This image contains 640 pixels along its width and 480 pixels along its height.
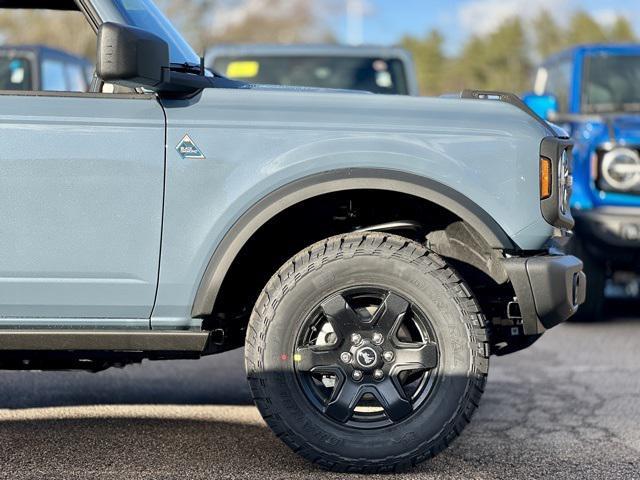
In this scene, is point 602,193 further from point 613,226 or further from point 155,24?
point 155,24

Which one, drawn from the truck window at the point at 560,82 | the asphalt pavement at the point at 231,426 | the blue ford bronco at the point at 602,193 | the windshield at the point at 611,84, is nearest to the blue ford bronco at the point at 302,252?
the asphalt pavement at the point at 231,426

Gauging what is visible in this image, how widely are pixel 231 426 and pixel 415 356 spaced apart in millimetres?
1225

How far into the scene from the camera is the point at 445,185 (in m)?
3.96

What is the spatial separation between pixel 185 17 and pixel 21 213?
35080 mm

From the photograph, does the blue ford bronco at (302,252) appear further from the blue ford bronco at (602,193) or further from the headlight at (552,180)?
the blue ford bronco at (602,193)

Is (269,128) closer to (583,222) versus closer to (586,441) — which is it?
(586,441)

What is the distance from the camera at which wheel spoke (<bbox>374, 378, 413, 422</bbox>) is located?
3.97m

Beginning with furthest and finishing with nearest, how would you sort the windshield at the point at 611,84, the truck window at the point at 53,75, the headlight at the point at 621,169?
the truck window at the point at 53,75 → the windshield at the point at 611,84 → the headlight at the point at 621,169

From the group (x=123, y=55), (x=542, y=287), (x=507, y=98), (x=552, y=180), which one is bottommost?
(x=542, y=287)

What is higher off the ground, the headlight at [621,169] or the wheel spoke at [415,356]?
the headlight at [621,169]

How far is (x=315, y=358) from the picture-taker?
3.98m

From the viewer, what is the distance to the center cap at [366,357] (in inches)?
156

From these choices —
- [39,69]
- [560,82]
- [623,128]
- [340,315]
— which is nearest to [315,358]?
[340,315]

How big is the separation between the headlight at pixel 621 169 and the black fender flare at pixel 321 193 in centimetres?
395
